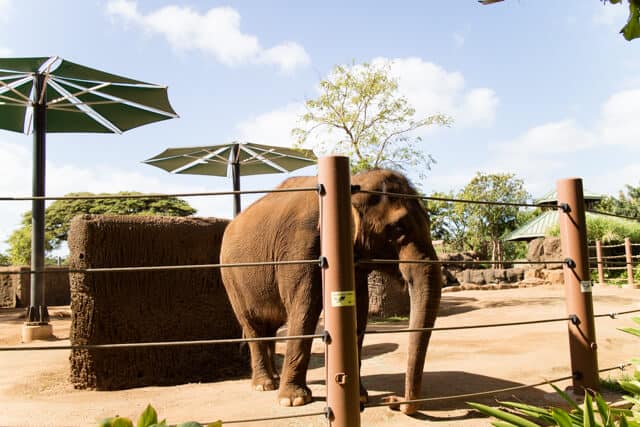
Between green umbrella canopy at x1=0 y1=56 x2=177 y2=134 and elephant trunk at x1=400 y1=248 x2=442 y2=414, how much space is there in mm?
6599

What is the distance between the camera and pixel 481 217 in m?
36.4

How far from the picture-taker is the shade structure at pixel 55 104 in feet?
26.0

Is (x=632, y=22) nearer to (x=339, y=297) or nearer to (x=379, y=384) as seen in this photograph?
(x=339, y=297)

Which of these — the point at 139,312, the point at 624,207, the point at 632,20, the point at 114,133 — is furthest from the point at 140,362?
the point at 624,207

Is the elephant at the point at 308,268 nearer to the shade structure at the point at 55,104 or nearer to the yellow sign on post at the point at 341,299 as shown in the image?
the yellow sign on post at the point at 341,299

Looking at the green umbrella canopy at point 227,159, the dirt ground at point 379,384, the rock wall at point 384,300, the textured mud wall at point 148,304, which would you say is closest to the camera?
the dirt ground at point 379,384

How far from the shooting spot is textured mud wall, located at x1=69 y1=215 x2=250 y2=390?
4.68 m

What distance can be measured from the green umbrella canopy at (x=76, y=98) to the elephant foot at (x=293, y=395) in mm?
6476

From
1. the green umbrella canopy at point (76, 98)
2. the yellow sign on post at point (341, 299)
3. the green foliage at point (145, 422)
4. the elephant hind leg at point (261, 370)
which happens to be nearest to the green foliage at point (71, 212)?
the green umbrella canopy at point (76, 98)

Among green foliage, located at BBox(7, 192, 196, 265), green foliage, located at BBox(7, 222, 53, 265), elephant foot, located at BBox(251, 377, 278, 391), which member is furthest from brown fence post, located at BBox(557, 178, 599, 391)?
green foliage, located at BBox(7, 222, 53, 265)

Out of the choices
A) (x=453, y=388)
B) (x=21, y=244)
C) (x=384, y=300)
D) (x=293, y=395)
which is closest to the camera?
(x=293, y=395)

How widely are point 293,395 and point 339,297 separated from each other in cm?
153

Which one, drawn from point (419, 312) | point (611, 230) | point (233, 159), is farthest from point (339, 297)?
point (611, 230)

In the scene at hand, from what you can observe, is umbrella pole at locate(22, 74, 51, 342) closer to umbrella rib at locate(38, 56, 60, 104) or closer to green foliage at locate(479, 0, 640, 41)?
umbrella rib at locate(38, 56, 60, 104)
